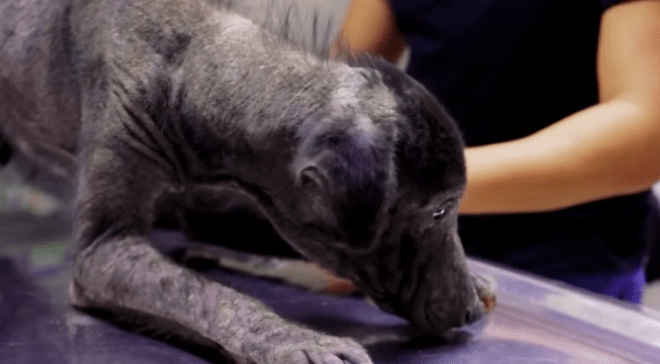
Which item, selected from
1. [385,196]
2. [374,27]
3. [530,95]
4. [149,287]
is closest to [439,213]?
[385,196]

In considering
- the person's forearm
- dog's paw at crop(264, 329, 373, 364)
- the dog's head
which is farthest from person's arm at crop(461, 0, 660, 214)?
dog's paw at crop(264, 329, 373, 364)

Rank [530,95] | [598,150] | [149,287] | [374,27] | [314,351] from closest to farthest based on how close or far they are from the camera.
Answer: [314,351], [149,287], [598,150], [530,95], [374,27]

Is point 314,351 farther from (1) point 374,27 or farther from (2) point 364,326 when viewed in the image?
(1) point 374,27

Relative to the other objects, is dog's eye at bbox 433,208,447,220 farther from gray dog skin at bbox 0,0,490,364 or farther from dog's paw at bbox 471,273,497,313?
dog's paw at bbox 471,273,497,313

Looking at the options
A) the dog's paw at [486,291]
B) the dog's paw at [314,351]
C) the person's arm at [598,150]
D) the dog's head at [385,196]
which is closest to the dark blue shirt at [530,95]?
the person's arm at [598,150]

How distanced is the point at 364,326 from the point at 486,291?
13cm

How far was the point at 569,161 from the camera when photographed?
1.03 metres

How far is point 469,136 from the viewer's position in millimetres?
1269

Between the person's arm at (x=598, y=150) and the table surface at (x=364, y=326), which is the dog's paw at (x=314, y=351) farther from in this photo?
the person's arm at (x=598, y=150)

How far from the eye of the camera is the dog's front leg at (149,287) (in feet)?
2.36

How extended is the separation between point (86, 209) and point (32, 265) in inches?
8.5

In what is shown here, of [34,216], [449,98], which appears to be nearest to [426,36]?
[449,98]

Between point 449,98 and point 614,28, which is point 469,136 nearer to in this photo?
point 449,98

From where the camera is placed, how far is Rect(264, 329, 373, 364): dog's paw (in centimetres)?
69
